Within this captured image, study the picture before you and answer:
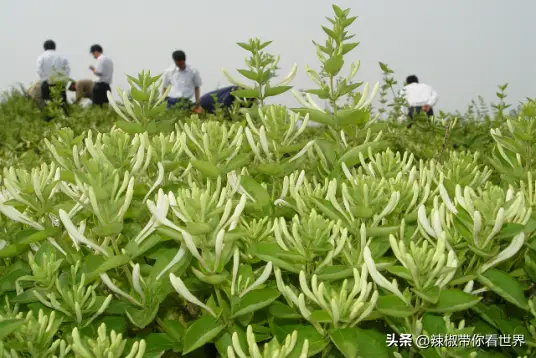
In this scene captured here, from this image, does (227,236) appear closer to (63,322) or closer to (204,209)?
(204,209)

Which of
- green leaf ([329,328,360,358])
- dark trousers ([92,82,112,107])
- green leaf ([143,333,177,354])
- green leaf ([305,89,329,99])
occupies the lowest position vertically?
dark trousers ([92,82,112,107])

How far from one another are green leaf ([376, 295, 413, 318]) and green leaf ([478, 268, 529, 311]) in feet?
0.68

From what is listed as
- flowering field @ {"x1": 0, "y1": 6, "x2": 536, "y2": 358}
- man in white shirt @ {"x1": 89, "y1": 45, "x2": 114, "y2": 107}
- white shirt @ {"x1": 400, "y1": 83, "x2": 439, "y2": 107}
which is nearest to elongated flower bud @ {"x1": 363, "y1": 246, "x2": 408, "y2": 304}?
flowering field @ {"x1": 0, "y1": 6, "x2": 536, "y2": 358}

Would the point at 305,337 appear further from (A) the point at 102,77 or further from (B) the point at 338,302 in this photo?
(A) the point at 102,77

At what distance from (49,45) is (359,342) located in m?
12.7

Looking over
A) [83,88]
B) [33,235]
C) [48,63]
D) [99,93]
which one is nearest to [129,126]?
[33,235]

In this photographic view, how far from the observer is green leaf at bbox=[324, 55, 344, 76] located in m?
1.93

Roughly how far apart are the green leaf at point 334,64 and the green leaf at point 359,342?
0.88 metres

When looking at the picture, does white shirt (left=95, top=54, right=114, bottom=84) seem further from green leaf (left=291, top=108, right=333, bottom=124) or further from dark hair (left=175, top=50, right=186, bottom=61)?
green leaf (left=291, top=108, right=333, bottom=124)

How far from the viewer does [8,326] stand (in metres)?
1.20

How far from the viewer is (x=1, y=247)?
163cm

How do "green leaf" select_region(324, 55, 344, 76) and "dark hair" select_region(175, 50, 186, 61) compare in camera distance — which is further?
"dark hair" select_region(175, 50, 186, 61)

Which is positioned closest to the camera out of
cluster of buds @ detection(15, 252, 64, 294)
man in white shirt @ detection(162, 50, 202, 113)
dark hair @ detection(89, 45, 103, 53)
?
cluster of buds @ detection(15, 252, 64, 294)

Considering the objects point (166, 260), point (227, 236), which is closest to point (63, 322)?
point (166, 260)
